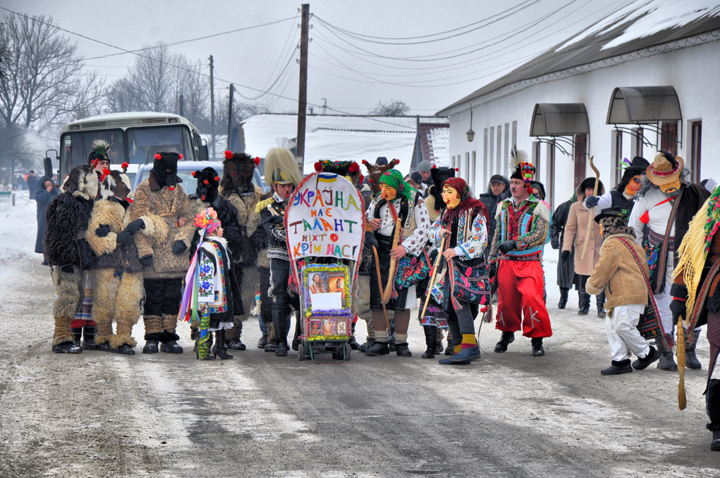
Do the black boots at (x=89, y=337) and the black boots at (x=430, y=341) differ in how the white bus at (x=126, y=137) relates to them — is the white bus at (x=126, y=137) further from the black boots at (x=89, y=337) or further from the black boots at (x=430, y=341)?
the black boots at (x=430, y=341)

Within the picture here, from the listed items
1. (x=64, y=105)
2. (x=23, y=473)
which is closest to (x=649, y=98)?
(x=23, y=473)

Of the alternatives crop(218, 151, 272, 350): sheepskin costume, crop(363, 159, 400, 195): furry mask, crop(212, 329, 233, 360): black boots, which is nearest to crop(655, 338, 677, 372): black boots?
crop(363, 159, 400, 195): furry mask

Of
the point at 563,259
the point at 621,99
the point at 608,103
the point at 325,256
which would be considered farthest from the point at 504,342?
the point at 608,103

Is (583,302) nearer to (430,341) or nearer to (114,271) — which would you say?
(430,341)

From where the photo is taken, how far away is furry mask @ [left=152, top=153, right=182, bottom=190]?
8898 mm

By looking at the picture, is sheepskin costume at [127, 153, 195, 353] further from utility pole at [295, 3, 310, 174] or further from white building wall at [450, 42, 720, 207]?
utility pole at [295, 3, 310, 174]

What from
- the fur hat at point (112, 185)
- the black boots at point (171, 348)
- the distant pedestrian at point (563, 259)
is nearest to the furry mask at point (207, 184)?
the fur hat at point (112, 185)

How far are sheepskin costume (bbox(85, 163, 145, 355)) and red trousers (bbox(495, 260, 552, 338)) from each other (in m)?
3.50

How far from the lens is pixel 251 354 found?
901 centimetres

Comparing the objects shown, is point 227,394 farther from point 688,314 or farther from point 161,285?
point 688,314

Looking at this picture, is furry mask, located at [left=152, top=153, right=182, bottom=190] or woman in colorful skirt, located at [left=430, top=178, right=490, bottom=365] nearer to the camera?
woman in colorful skirt, located at [left=430, top=178, right=490, bottom=365]

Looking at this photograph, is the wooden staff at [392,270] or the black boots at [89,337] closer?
the wooden staff at [392,270]

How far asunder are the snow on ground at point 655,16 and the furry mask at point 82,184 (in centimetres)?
1166

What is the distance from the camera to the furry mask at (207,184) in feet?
29.1
